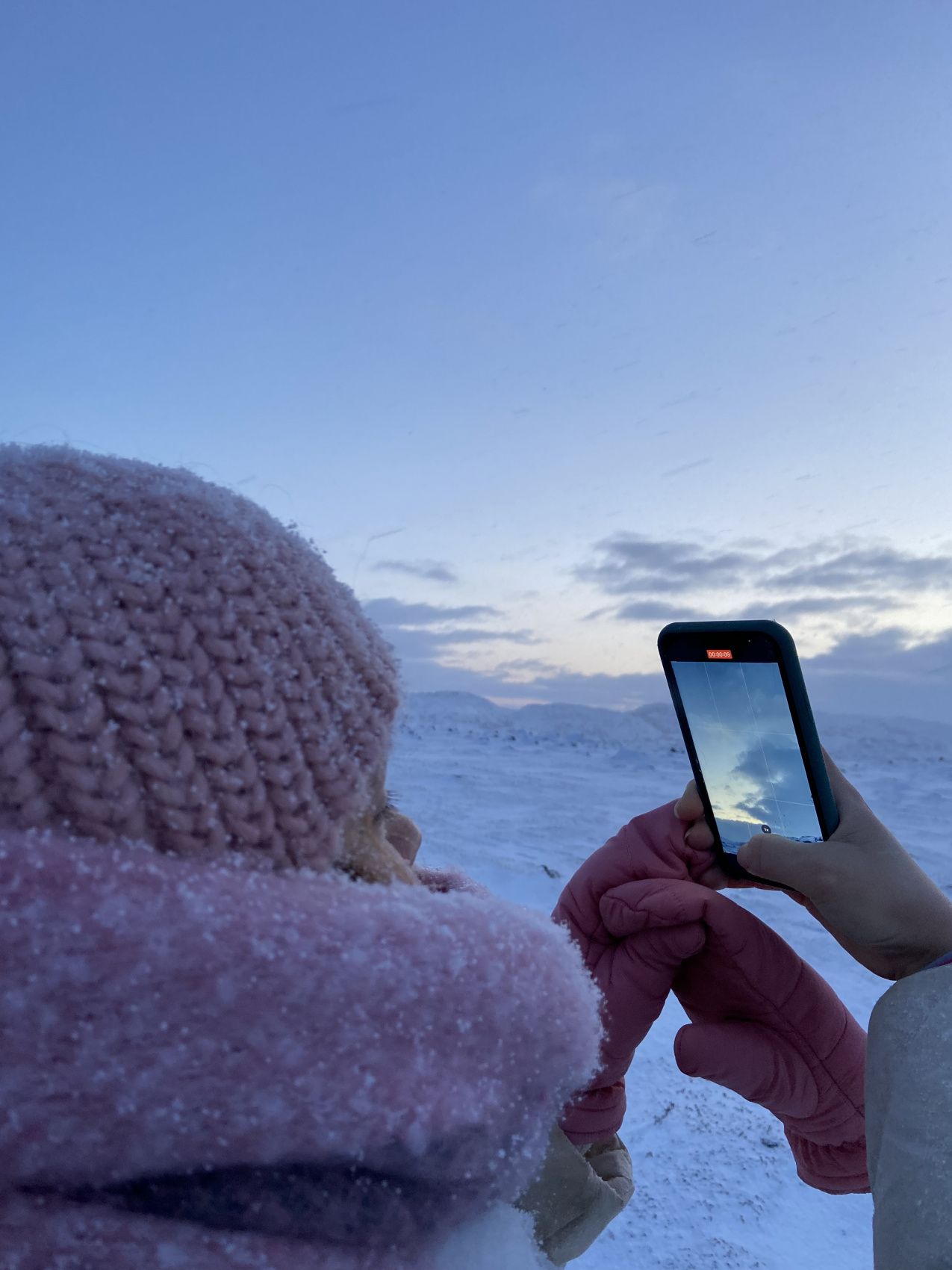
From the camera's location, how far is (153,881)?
0.71m

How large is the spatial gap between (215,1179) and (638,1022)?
106cm

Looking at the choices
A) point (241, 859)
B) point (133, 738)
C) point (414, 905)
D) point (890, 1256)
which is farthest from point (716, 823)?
point (133, 738)

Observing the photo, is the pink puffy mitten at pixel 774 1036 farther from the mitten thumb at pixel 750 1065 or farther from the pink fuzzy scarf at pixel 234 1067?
the pink fuzzy scarf at pixel 234 1067

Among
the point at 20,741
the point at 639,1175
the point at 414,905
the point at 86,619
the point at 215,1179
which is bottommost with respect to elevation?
the point at 639,1175

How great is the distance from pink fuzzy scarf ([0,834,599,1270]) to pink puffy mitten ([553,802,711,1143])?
78 cm

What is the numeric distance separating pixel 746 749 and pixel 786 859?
29cm

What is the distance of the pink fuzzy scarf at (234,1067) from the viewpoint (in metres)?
0.68

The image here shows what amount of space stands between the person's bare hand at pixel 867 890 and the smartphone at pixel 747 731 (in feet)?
0.34

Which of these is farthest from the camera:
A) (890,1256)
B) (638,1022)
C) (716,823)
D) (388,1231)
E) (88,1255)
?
(716,823)

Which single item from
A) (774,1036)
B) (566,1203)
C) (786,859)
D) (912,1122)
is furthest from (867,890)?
(566,1203)

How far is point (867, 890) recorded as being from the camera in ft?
4.44

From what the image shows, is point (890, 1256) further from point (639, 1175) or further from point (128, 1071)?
point (639, 1175)

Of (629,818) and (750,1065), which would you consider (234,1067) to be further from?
(629,818)

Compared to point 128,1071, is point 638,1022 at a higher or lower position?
lower
